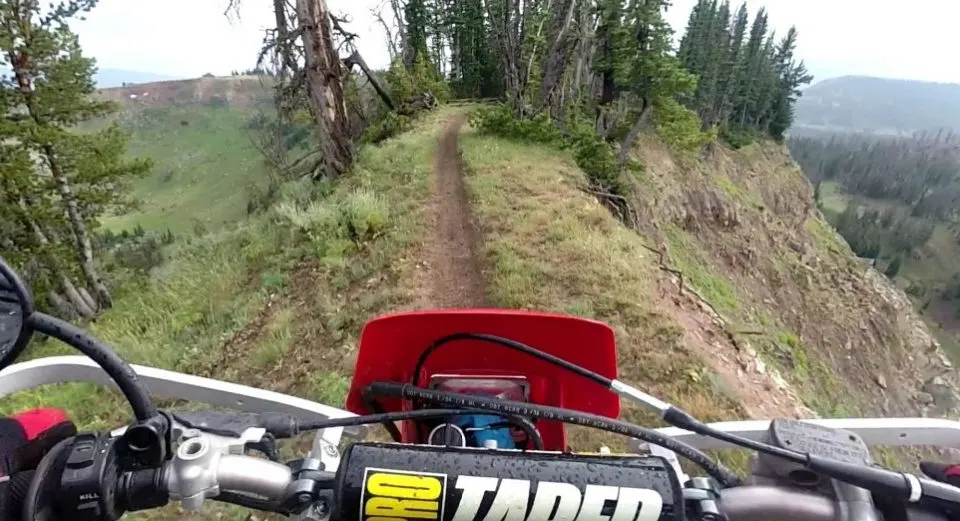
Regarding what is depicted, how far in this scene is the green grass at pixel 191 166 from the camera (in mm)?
70000

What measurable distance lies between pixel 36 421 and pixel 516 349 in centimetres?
143

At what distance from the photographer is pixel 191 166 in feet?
300

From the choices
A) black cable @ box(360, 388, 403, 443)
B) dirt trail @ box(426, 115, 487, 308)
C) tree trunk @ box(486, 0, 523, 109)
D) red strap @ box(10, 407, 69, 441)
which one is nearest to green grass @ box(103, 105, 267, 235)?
tree trunk @ box(486, 0, 523, 109)

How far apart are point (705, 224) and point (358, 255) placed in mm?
22034

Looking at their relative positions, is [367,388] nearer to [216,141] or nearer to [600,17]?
[600,17]

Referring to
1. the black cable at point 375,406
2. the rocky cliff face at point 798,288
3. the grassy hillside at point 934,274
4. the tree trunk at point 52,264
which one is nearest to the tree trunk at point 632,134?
the rocky cliff face at point 798,288

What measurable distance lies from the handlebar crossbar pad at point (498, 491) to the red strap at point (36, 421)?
3.44 ft

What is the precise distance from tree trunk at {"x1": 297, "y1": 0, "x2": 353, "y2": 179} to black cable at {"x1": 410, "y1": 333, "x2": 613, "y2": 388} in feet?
34.7

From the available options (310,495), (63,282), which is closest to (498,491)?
(310,495)

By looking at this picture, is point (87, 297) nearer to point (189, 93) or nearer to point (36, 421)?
point (36, 421)

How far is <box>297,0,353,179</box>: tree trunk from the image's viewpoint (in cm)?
1099

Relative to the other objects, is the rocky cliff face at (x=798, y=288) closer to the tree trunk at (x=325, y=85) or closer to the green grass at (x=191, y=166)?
the tree trunk at (x=325, y=85)

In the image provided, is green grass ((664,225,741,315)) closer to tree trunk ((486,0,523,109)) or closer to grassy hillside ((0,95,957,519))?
grassy hillside ((0,95,957,519))

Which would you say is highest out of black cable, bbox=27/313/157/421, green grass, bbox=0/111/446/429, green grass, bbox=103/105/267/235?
black cable, bbox=27/313/157/421
